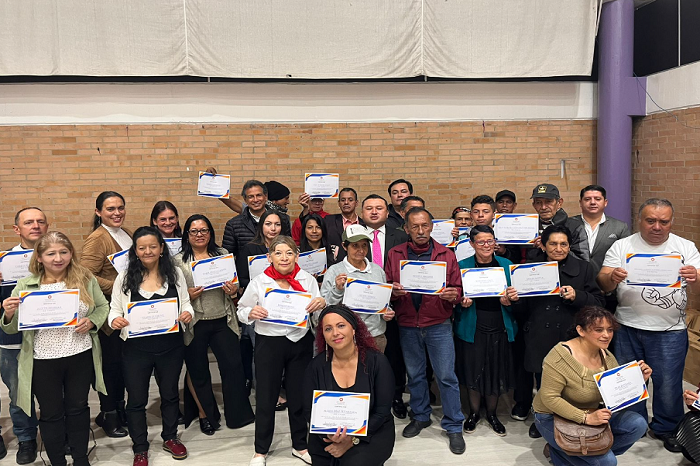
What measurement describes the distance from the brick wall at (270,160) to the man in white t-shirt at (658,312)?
337 cm

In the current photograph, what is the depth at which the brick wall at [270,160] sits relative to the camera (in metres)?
6.78

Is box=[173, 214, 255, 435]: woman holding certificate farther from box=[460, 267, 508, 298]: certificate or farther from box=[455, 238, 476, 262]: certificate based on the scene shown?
box=[455, 238, 476, 262]: certificate

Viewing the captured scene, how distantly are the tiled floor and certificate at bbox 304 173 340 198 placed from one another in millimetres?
2306

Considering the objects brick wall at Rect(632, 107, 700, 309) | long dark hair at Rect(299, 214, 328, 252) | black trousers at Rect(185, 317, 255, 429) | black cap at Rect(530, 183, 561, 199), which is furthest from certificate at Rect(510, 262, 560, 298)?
brick wall at Rect(632, 107, 700, 309)

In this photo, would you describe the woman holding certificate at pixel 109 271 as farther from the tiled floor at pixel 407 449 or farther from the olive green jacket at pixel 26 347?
the olive green jacket at pixel 26 347

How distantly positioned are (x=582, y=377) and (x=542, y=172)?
454cm

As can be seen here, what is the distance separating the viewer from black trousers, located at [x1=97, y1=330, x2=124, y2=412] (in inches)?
173

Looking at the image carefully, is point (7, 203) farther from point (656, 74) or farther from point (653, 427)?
point (656, 74)

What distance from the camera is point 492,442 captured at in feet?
14.0

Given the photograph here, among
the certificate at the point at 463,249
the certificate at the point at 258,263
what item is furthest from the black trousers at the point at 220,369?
the certificate at the point at 463,249

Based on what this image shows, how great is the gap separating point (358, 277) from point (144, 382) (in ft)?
5.62

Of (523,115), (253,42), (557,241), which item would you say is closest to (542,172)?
(523,115)

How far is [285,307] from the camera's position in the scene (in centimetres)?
368

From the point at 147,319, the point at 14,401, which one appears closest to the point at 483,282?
the point at 147,319
